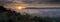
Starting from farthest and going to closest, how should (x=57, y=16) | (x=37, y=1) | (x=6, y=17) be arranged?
(x=37, y=1) < (x=57, y=16) < (x=6, y=17)

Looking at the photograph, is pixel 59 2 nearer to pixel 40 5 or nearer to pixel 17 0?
pixel 40 5

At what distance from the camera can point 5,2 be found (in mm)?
2871

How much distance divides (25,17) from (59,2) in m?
0.79

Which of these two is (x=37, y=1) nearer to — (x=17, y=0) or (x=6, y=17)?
(x=17, y=0)

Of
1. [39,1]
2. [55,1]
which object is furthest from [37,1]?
[55,1]

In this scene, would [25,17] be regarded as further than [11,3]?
No

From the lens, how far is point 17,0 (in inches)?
113

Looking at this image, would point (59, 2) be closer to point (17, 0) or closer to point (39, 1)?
point (39, 1)

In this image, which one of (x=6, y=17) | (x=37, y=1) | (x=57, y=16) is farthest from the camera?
(x=37, y=1)

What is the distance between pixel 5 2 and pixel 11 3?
10 centimetres

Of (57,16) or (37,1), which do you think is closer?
(57,16)

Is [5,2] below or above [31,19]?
above

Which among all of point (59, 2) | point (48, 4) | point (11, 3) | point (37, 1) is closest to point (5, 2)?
point (11, 3)

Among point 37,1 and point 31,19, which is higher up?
point 37,1
